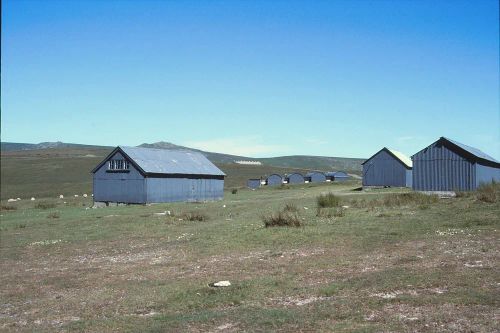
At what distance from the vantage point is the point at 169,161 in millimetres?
51500

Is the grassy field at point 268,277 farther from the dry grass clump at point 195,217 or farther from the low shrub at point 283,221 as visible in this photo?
the dry grass clump at point 195,217

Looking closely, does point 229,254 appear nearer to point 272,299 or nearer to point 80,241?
point 272,299

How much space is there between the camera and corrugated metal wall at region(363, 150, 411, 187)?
62938mm

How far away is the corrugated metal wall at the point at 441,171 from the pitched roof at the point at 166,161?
21.8 metres

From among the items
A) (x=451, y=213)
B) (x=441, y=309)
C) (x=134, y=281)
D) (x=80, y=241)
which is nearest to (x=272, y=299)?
(x=441, y=309)

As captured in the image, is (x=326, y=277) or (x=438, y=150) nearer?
(x=326, y=277)

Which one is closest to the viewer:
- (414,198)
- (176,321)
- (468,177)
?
(176,321)

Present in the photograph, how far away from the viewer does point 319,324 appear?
802cm

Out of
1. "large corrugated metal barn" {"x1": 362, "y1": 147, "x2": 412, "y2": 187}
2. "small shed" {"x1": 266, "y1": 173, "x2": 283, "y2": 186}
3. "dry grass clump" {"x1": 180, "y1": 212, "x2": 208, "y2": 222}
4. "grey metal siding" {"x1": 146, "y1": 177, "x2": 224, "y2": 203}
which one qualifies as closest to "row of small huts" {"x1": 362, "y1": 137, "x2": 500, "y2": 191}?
"large corrugated metal barn" {"x1": 362, "y1": 147, "x2": 412, "y2": 187}

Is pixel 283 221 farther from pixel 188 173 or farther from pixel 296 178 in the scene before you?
pixel 296 178

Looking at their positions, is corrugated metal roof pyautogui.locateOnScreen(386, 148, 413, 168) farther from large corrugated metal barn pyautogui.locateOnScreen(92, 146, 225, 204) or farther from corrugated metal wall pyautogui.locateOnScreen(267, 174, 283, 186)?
corrugated metal wall pyautogui.locateOnScreen(267, 174, 283, 186)

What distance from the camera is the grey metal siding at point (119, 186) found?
154 ft

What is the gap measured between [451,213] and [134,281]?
594 inches

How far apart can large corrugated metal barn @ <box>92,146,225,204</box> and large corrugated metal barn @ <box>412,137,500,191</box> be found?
73.0 ft
